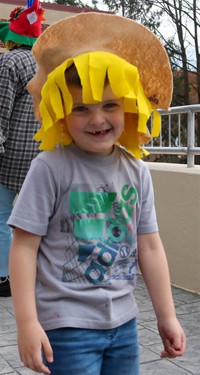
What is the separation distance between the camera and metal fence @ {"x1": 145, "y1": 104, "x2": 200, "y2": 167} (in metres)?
4.98

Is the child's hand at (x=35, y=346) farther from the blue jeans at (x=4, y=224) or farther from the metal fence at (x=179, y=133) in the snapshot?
the metal fence at (x=179, y=133)

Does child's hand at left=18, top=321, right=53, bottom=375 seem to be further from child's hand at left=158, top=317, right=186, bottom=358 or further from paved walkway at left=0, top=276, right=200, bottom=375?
paved walkway at left=0, top=276, right=200, bottom=375

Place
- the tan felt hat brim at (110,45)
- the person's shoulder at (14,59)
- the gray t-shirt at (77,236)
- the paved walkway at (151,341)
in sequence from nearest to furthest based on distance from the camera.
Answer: the gray t-shirt at (77,236)
the tan felt hat brim at (110,45)
the paved walkway at (151,341)
the person's shoulder at (14,59)

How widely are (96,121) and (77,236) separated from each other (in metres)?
0.33

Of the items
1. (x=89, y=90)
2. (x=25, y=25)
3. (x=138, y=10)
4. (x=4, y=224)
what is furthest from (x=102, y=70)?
(x=138, y=10)

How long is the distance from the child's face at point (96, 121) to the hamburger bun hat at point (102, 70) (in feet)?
0.11

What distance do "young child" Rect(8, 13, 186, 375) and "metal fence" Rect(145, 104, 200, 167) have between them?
9.58 ft

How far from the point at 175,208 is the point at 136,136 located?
3.11 meters

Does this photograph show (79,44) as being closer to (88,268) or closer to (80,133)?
(80,133)

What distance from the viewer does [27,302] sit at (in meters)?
1.71

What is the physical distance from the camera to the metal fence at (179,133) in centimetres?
498

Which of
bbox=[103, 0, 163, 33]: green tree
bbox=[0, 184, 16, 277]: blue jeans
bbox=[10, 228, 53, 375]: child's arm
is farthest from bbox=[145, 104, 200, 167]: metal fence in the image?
bbox=[103, 0, 163, 33]: green tree

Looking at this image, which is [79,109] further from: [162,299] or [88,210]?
[162,299]

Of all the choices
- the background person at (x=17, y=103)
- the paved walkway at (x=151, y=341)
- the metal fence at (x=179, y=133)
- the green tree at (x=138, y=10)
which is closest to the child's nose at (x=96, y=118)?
the paved walkway at (x=151, y=341)
